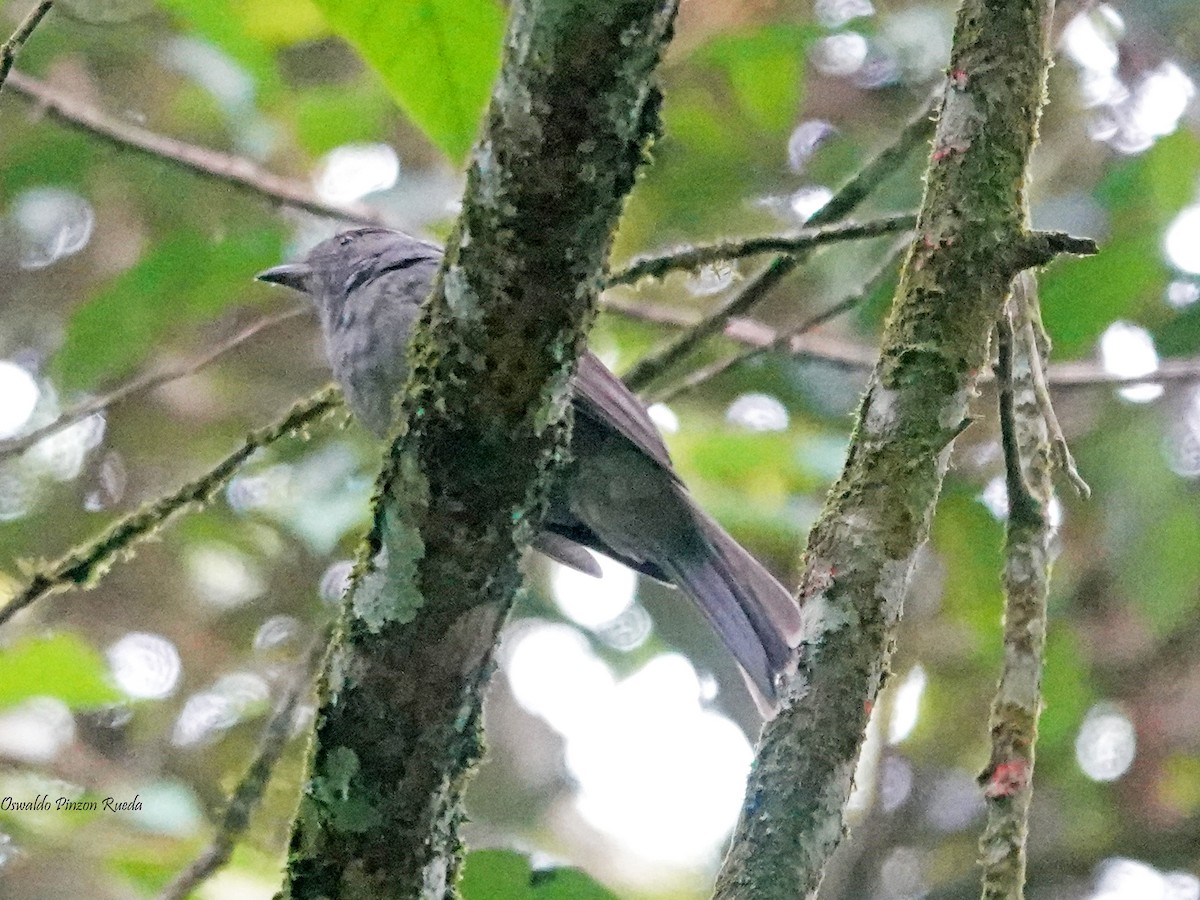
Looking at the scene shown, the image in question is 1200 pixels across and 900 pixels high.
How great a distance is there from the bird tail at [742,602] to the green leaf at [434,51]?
114 centimetres

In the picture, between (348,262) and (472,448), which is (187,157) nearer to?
(348,262)

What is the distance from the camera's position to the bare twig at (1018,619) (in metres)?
2.35

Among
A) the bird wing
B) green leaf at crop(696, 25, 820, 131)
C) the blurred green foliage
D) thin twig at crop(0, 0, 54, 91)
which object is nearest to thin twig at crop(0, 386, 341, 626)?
the blurred green foliage

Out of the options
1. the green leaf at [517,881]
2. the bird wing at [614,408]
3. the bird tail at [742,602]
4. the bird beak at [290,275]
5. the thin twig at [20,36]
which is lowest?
the green leaf at [517,881]

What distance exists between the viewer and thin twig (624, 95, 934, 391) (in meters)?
3.16

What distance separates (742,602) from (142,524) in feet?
4.33

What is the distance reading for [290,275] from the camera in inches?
167

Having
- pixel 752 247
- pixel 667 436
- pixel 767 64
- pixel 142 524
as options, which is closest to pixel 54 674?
pixel 142 524

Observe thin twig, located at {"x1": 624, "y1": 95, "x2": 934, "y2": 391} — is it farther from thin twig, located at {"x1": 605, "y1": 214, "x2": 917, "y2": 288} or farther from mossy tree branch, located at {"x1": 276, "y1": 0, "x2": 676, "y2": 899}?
mossy tree branch, located at {"x1": 276, "y1": 0, "x2": 676, "y2": 899}

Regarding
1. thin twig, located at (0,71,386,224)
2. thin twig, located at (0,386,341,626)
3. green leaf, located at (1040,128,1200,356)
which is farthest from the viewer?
green leaf, located at (1040,128,1200,356)

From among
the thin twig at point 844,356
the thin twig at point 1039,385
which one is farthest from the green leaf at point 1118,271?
the thin twig at point 1039,385

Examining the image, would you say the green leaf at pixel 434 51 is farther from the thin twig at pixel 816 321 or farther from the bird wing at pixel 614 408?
the thin twig at pixel 816 321

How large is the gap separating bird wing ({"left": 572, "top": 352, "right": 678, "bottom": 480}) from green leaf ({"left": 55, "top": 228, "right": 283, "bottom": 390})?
1.40m

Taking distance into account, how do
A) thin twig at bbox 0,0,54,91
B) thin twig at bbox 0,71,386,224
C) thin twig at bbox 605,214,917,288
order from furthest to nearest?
thin twig at bbox 0,71,386,224 → thin twig at bbox 605,214,917,288 → thin twig at bbox 0,0,54,91
